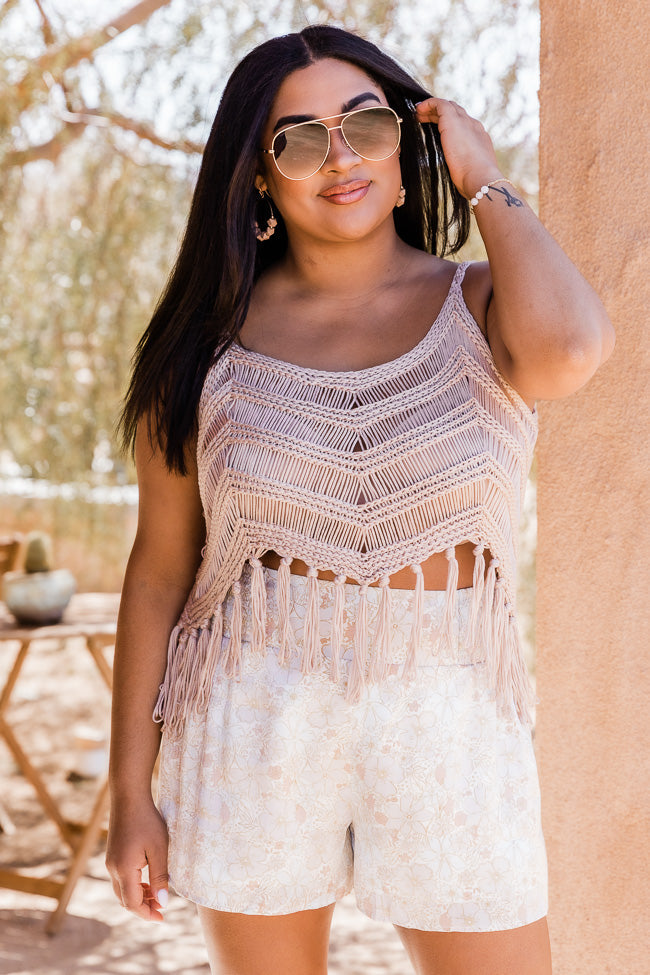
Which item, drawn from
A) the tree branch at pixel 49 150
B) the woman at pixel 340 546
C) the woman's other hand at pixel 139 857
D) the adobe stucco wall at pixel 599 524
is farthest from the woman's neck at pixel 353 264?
the tree branch at pixel 49 150

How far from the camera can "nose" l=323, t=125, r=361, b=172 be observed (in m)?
1.53

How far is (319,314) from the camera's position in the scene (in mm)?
1641

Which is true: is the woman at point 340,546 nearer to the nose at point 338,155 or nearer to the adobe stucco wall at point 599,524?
the nose at point 338,155

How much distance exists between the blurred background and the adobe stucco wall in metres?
2.28

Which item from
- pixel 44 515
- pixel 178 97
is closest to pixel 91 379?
pixel 44 515

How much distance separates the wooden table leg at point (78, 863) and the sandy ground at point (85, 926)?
53mm

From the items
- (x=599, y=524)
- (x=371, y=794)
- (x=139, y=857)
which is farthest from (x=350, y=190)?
(x=139, y=857)

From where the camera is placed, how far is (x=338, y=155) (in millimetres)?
1529

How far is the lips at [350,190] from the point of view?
61.1 inches

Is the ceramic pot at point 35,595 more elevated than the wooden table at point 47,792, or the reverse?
the ceramic pot at point 35,595

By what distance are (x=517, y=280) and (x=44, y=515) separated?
4.12 meters

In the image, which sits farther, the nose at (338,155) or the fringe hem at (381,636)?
the nose at (338,155)

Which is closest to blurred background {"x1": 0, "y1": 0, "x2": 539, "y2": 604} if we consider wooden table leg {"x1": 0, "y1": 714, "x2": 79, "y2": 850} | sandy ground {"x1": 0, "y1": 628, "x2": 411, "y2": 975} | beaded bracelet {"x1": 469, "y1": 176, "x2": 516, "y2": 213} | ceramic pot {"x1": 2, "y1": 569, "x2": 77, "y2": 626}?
ceramic pot {"x1": 2, "y1": 569, "x2": 77, "y2": 626}

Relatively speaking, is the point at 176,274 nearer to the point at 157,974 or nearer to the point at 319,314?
the point at 319,314
